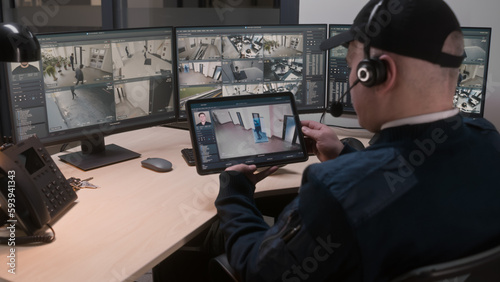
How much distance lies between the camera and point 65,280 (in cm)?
116

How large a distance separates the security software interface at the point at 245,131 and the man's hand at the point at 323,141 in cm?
5

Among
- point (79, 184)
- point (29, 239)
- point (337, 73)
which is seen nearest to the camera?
point (29, 239)

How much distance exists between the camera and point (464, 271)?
852 mm

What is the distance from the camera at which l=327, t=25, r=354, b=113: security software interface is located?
2361mm

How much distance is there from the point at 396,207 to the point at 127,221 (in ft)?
2.68

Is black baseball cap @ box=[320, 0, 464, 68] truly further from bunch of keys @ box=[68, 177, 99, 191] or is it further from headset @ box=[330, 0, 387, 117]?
bunch of keys @ box=[68, 177, 99, 191]

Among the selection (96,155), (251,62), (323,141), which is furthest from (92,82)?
(323,141)

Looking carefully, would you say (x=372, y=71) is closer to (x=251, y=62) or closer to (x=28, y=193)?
(x=28, y=193)

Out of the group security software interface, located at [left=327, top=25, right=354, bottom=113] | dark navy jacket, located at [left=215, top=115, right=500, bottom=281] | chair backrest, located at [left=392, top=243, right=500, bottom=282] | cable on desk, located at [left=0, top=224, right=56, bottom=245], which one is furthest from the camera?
security software interface, located at [left=327, top=25, right=354, bottom=113]

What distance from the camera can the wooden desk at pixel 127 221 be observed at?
1.23 metres

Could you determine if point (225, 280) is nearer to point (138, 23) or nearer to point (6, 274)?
point (6, 274)

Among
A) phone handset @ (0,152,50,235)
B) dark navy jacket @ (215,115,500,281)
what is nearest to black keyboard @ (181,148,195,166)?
phone handset @ (0,152,50,235)

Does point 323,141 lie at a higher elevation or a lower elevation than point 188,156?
higher

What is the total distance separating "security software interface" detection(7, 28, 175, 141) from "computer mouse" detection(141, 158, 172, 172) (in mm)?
205
